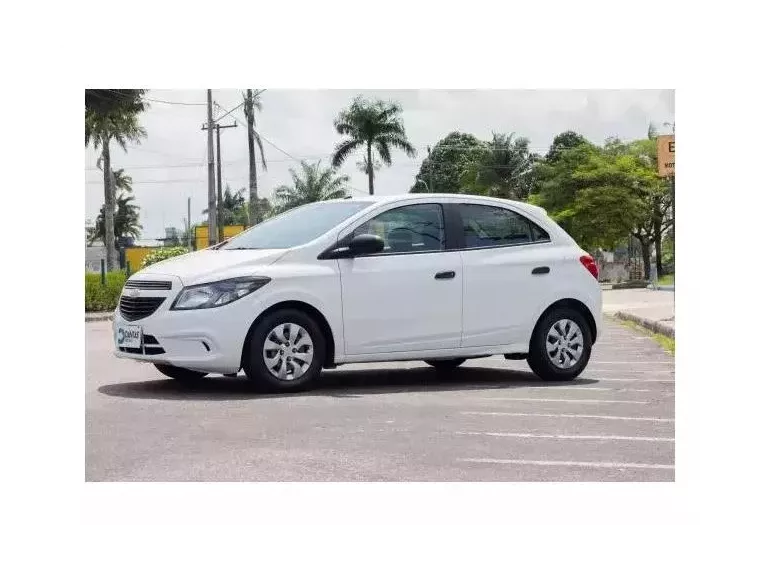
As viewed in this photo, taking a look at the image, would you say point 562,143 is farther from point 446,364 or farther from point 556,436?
point 556,436

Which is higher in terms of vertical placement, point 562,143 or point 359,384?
point 562,143

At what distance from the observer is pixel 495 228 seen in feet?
31.3

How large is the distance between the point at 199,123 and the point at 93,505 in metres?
2.75

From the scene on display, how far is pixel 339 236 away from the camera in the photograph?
9031mm

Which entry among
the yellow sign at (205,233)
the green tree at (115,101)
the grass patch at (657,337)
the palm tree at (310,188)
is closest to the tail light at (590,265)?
the grass patch at (657,337)

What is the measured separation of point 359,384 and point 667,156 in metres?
2.59

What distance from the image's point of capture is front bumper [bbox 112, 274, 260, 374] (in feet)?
28.0

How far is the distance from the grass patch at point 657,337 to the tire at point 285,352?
3479 millimetres

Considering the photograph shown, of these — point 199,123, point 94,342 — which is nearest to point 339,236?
point 199,123

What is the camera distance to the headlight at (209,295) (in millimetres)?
8570

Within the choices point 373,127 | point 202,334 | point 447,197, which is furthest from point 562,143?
point 202,334
